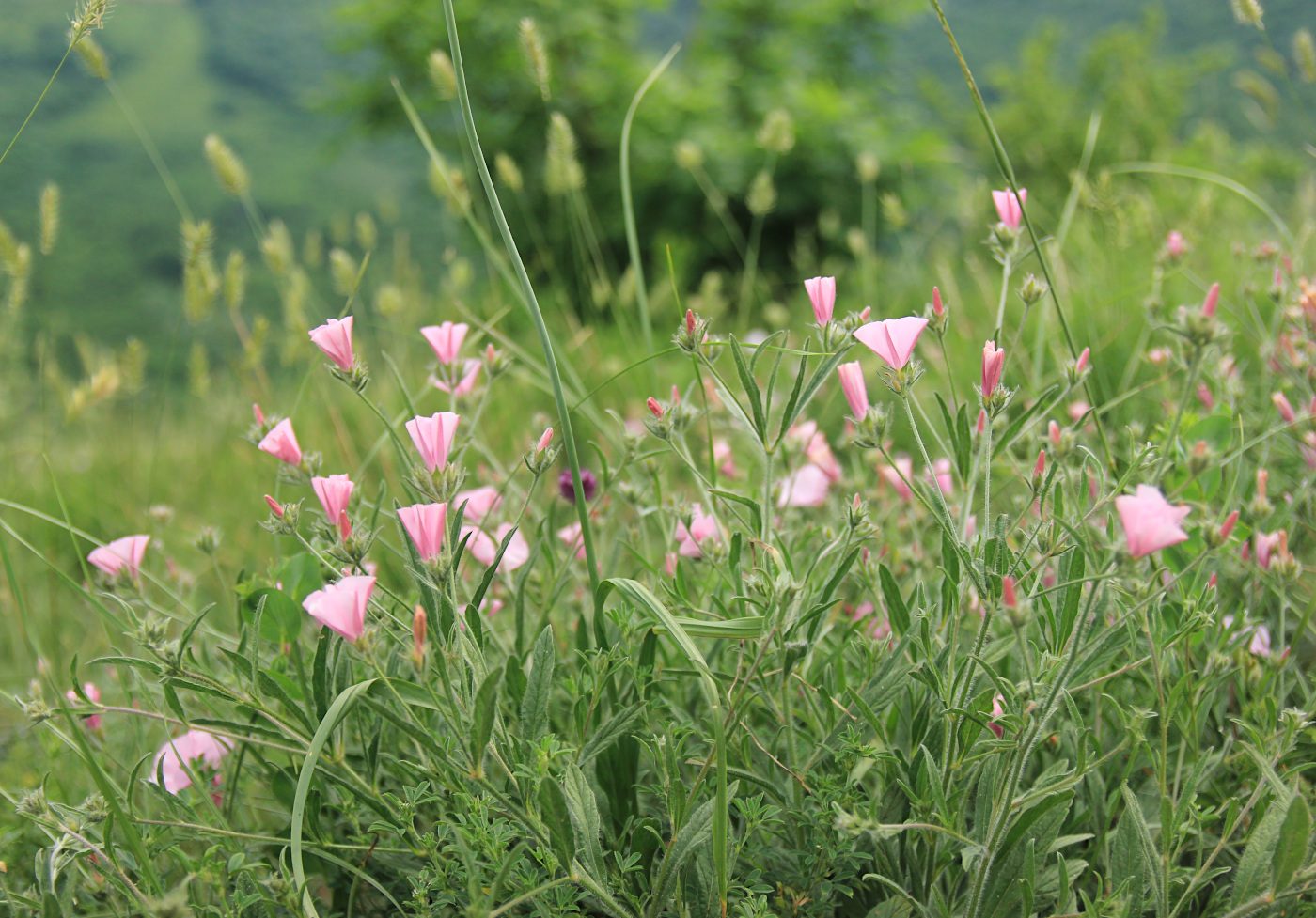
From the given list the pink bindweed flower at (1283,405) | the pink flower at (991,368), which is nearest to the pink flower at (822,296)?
the pink flower at (991,368)

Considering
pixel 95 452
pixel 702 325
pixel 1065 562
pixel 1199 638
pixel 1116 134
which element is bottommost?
pixel 95 452

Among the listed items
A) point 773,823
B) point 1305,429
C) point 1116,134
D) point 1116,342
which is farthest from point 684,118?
point 773,823

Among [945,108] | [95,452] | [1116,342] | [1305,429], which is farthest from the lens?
[945,108]

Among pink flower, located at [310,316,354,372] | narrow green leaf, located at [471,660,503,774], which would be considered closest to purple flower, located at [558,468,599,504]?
pink flower, located at [310,316,354,372]

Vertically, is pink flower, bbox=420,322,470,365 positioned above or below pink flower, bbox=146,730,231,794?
above

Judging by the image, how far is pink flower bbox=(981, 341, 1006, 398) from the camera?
83 cm

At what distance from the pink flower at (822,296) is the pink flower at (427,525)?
17.0 inches

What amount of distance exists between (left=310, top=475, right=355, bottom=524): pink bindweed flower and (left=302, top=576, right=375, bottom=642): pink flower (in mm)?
129

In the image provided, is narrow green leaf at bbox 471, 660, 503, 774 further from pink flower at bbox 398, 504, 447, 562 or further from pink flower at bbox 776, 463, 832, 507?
pink flower at bbox 776, 463, 832, 507

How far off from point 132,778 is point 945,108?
397 inches

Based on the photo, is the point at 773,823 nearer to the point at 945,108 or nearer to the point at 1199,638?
the point at 1199,638

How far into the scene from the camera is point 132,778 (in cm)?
82

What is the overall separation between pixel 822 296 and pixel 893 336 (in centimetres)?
9

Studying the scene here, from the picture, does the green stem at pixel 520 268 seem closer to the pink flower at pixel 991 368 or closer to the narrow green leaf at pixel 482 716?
the narrow green leaf at pixel 482 716
